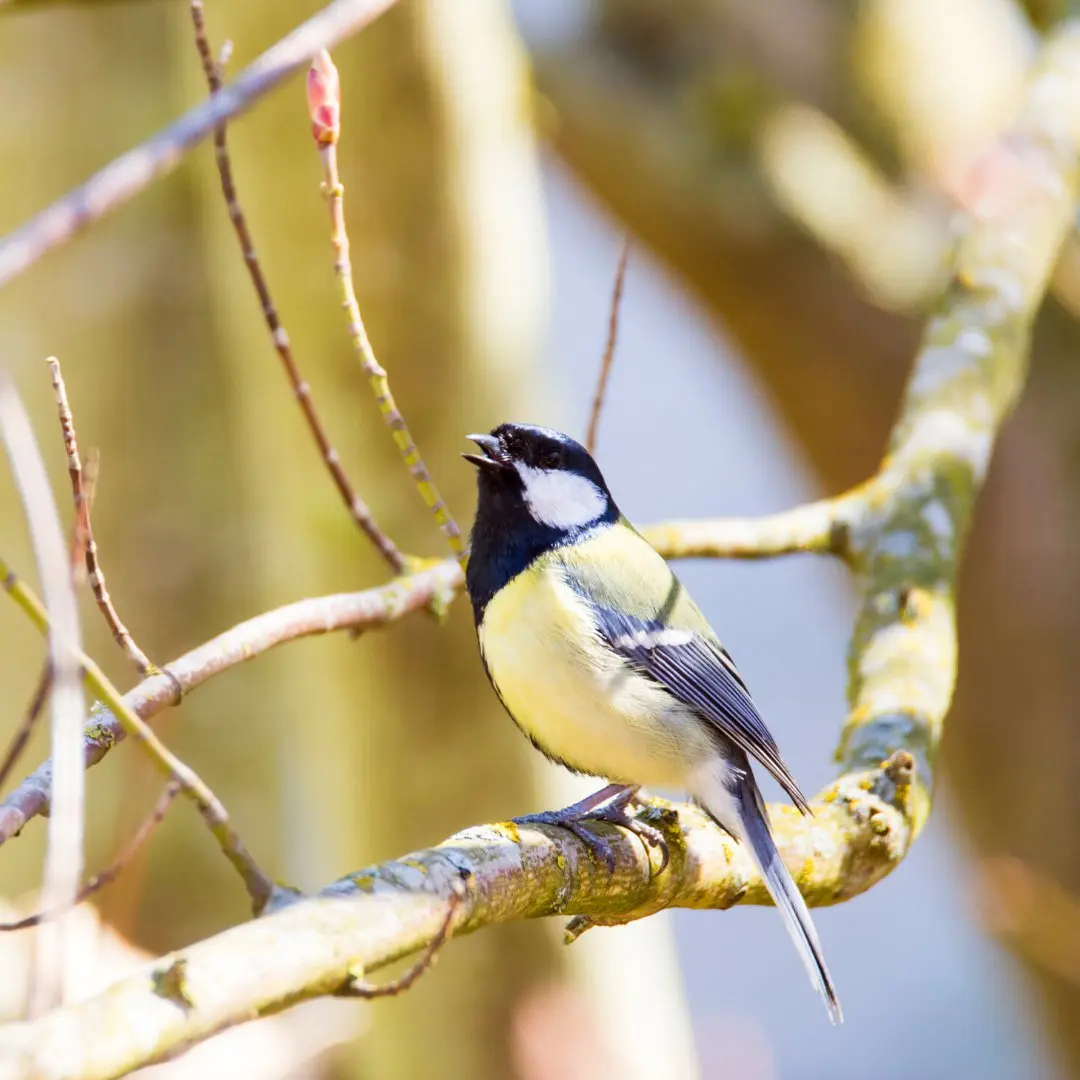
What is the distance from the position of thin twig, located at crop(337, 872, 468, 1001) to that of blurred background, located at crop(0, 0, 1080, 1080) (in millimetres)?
1270

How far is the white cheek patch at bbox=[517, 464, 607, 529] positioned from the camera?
174cm

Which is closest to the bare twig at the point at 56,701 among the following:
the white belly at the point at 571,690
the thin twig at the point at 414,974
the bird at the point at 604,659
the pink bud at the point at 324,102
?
the thin twig at the point at 414,974

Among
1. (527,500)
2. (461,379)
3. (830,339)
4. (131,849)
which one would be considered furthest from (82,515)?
(830,339)

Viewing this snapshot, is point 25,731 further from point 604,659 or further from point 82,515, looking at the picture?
point 604,659

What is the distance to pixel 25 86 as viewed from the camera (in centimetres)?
328

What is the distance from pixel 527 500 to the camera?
1734 millimetres

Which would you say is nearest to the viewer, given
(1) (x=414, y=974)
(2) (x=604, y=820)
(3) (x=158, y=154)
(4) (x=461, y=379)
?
(3) (x=158, y=154)

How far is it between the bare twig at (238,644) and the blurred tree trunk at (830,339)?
202 centimetres

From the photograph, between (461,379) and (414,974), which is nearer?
(414,974)

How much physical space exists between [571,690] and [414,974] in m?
0.65

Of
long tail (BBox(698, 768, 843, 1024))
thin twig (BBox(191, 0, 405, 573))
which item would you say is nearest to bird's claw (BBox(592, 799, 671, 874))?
long tail (BBox(698, 768, 843, 1024))

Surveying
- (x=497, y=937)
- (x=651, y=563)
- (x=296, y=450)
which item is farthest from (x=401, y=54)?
(x=497, y=937)

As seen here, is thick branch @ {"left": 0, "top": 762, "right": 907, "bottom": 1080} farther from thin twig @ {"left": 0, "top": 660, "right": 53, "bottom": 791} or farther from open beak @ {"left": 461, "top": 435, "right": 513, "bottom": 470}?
open beak @ {"left": 461, "top": 435, "right": 513, "bottom": 470}

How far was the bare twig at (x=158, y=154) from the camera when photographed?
56 centimetres
